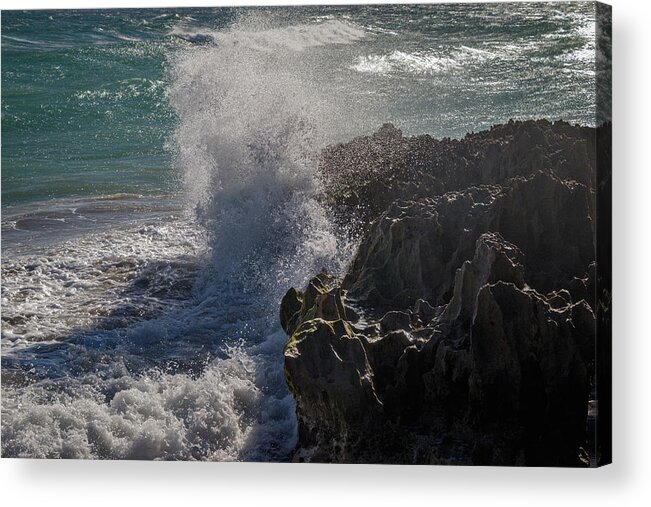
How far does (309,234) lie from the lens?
712cm

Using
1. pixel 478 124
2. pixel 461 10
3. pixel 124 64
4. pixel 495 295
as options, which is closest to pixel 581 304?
pixel 495 295

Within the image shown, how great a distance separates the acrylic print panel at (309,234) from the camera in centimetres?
643

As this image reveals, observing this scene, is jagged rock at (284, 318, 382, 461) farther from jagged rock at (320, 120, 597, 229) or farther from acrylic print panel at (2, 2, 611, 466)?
jagged rock at (320, 120, 597, 229)

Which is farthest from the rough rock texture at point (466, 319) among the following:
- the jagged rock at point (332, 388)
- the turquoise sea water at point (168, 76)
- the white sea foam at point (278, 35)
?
the white sea foam at point (278, 35)

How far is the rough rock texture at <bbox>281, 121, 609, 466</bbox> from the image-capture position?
6.40m

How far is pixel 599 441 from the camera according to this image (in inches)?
250

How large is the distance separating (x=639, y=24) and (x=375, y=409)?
8.20 feet

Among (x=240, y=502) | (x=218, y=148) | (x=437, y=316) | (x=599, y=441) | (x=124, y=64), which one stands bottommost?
(x=240, y=502)

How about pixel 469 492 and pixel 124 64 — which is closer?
pixel 469 492

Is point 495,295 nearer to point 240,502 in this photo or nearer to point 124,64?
point 240,502

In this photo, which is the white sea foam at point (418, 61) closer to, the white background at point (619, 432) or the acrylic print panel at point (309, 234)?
the acrylic print panel at point (309, 234)

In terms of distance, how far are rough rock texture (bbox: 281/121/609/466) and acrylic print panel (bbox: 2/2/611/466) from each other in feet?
0.04

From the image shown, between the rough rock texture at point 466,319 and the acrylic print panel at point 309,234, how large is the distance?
0.04ft

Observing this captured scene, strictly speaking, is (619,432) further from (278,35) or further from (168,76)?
(168,76)
